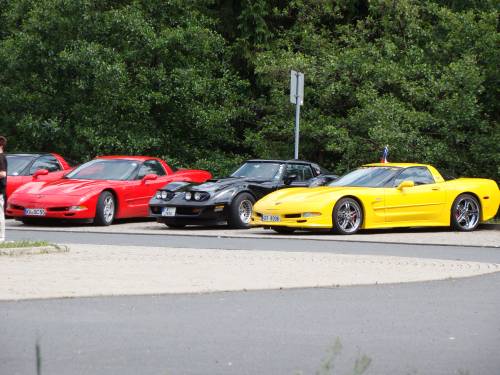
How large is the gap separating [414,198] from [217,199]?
12.1ft

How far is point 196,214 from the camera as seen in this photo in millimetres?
20594

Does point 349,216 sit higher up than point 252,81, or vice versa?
point 252,81

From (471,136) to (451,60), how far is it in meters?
2.95

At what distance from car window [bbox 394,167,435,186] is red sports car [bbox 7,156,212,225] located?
5.22 meters

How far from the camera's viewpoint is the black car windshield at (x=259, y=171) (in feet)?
72.3

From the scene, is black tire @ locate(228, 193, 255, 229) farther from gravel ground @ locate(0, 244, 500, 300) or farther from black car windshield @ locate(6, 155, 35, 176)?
gravel ground @ locate(0, 244, 500, 300)

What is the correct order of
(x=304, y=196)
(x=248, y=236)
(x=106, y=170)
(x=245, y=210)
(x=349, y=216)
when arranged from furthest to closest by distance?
1. (x=106, y=170)
2. (x=245, y=210)
3. (x=349, y=216)
4. (x=304, y=196)
5. (x=248, y=236)

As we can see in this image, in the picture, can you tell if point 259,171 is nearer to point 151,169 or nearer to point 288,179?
point 288,179

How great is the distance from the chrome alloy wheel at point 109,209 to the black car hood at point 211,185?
1.19 meters

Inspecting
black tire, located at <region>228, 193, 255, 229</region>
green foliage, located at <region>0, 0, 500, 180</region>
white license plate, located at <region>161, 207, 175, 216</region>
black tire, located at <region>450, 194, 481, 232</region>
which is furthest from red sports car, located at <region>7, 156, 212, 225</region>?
black tire, located at <region>450, 194, 481, 232</region>

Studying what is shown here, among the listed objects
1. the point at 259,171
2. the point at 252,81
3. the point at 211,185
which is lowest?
the point at 211,185

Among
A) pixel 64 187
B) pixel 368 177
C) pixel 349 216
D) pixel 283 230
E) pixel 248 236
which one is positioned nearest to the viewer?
pixel 248 236

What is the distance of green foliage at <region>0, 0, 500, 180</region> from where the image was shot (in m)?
26.9

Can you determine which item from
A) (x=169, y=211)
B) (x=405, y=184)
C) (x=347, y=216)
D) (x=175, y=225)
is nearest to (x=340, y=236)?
(x=347, y=216)
